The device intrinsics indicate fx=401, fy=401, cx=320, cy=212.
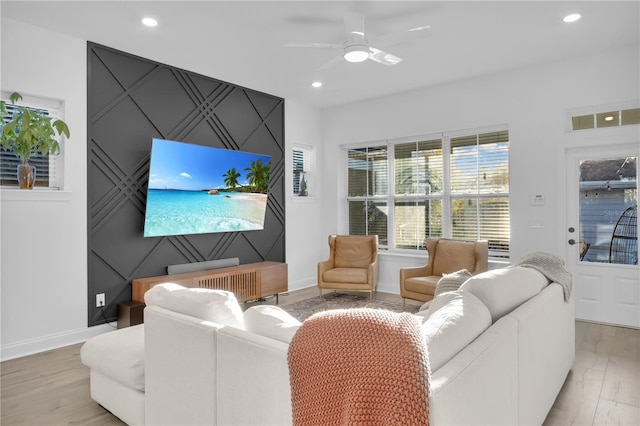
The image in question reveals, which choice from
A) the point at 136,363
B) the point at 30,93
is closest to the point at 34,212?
the point at 30,93

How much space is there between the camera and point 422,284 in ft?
14.8

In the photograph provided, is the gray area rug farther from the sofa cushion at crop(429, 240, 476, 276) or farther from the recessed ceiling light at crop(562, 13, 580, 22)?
the recessed ceiling light at crop(562, 13, 580, 22)

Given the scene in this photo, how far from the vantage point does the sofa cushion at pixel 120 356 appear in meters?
2.10

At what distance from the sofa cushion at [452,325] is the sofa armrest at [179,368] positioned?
34.5 inches

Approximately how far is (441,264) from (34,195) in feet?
14.0

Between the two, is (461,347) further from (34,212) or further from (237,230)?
(237,230)

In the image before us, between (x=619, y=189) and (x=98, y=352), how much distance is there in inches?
194

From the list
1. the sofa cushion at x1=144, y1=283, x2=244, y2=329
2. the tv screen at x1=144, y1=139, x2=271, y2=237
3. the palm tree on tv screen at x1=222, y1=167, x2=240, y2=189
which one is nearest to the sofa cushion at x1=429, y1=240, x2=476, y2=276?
the tv screen at x1=144, y1=139, x2=271, y2=237

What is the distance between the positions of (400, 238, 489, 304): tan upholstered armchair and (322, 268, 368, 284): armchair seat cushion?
554mm

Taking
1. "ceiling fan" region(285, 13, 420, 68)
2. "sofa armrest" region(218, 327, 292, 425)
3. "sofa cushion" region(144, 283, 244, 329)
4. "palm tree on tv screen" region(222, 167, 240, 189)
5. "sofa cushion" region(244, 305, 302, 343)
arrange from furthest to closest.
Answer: "palm tree on tv screen" region(222, 167, 240, 189) → "ceiling fan" region(285, 13, 420, 68) → "sofa cushion" region(144, 283, 244, 329) → "sofa cushion" region(244, 305, 302, 343) → "sofa armrest" region(218, 327, 292, 425)

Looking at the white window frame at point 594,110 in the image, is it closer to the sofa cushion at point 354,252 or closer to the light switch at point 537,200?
the light switch at point 537,200

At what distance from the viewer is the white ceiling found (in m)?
3.24

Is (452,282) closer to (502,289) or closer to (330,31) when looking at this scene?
(502,289)

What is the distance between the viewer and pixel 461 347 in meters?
1.39
